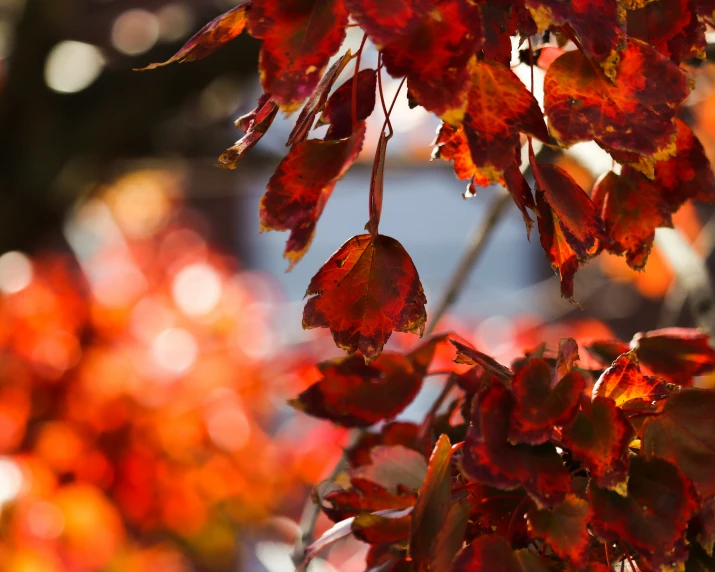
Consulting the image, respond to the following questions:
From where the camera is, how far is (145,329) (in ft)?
9.30

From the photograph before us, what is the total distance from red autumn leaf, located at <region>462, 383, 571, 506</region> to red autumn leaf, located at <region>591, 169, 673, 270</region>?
0.45ft

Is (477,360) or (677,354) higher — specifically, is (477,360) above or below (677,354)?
above

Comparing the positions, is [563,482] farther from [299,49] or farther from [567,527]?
[299,49]

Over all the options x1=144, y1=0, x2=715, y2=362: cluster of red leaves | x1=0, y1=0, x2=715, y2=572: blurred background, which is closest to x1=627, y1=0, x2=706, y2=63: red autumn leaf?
x1=144, y1=0, x2=715, y2=362: cluster of red leaves

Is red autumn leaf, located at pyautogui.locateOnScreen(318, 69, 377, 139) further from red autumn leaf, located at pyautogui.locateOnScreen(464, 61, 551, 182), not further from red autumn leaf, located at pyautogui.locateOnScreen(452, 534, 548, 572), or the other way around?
red autumn leaf, located at pyautogui.locateOnScreen(452, 534, 548, 572)

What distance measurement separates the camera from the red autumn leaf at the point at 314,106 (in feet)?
1.27

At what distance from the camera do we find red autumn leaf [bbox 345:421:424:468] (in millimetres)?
569

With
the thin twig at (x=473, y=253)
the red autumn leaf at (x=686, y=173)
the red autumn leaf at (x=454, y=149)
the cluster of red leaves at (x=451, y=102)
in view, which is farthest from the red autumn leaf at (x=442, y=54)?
the thin twig at (x=473, y=253)

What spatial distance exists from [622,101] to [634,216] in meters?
0.12

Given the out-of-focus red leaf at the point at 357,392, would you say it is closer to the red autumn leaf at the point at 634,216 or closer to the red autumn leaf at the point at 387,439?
the red autumn leaf at the point at 387,439

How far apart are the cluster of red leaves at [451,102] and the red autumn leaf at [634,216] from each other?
0.16 feet

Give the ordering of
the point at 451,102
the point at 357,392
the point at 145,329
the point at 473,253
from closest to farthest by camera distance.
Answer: the point at 451,102
the point at 357,392
the point at 473,253
the point at 145,329

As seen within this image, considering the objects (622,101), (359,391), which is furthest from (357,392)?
(622,101)

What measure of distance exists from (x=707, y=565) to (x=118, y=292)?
2.70 m
